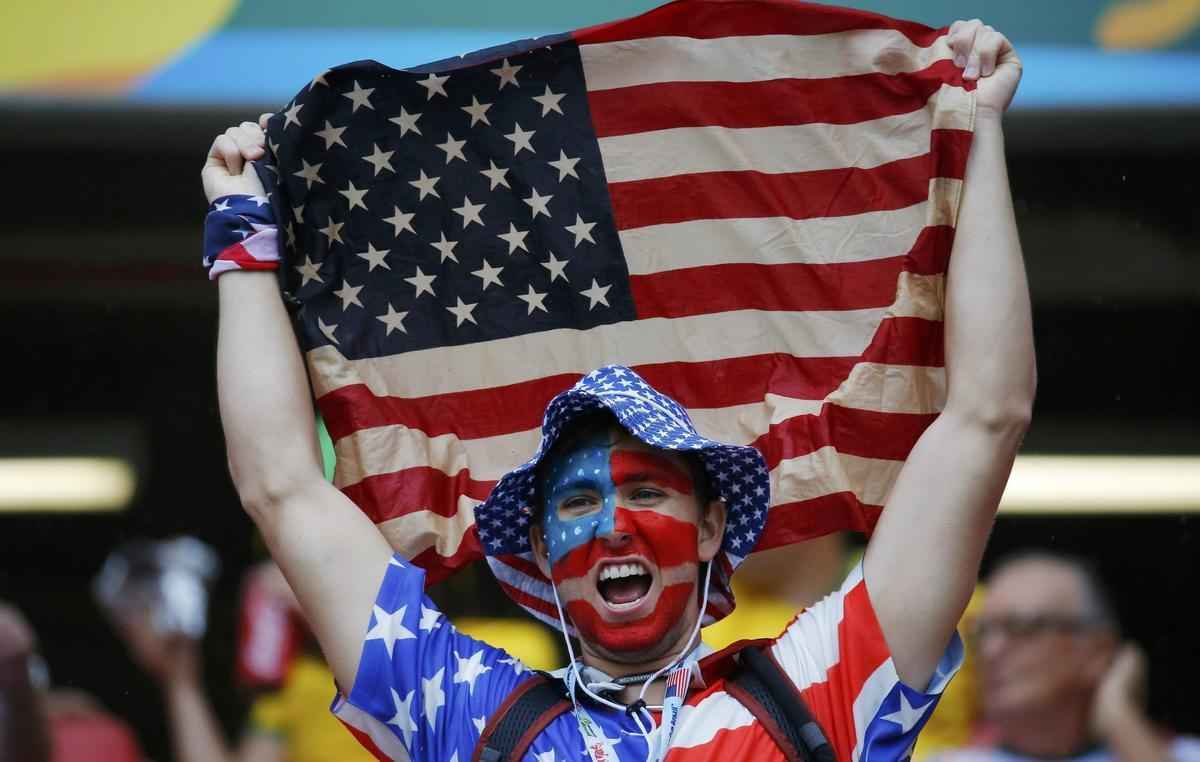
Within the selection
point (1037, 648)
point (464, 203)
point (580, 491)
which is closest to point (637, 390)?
point (580, 491)

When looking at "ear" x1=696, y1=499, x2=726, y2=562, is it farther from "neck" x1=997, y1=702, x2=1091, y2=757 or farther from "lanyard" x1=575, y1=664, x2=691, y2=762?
"neck" x1=997, y1=702, x2=1091, y2=757

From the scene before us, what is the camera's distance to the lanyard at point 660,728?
8.30 ft

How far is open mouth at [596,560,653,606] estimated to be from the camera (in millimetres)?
2631

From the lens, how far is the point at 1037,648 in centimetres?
457

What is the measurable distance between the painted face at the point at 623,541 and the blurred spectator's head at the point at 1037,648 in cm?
211

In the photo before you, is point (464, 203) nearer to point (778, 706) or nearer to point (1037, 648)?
point (778, 706)

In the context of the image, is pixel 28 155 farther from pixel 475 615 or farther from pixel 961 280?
pixel 961 280

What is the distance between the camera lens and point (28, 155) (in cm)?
519

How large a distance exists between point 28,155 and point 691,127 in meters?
2.78

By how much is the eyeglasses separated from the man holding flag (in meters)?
1.72

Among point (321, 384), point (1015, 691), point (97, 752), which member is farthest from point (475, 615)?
point (321, 384)

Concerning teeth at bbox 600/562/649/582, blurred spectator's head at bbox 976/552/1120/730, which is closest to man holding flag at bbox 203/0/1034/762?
teeth at bbox 600/562/649/582

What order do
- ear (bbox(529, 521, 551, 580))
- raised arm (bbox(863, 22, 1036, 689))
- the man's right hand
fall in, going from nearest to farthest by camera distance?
raised arm (bbox(863, 22, 1036, 689)) → ear (bbox(529, 521, 551, 580)) → the man's right hand

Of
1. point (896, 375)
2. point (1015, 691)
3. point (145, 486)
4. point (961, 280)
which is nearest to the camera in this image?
point (961, 280)
